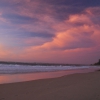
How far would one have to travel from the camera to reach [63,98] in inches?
273

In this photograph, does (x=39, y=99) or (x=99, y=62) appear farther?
(x=99, y=62)

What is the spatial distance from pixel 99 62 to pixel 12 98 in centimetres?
10774

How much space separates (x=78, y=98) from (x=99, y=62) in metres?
107

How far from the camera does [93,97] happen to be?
23.5 feet

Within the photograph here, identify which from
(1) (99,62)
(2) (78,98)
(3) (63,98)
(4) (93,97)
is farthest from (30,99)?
(1) (99,62)

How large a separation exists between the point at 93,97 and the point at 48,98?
6.11ft

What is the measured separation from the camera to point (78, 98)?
22.8 ft

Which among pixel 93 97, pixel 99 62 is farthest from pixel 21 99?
pixel 99 62

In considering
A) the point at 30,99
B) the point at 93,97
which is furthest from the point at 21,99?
the point at 93,97

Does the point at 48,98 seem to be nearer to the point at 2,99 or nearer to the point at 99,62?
the point at 2,99

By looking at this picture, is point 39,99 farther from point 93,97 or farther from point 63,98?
point 93,97

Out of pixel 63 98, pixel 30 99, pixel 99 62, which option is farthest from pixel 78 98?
pixel 99 62

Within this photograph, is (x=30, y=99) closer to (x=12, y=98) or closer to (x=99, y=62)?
(x=12, y=98)

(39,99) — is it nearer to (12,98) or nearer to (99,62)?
(12,98)
